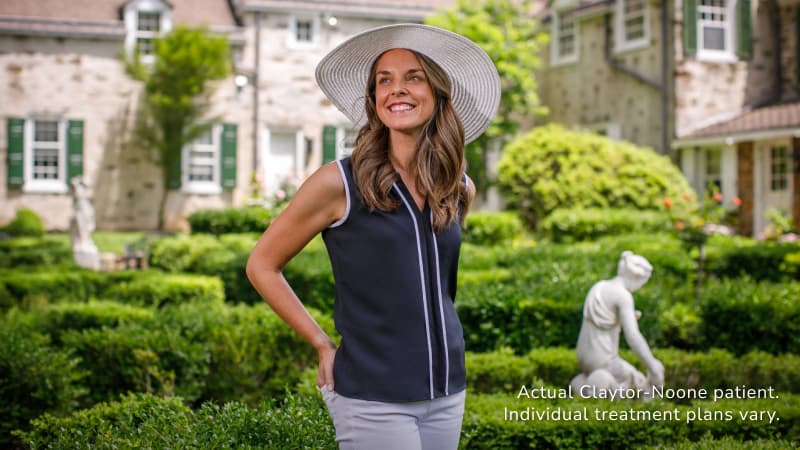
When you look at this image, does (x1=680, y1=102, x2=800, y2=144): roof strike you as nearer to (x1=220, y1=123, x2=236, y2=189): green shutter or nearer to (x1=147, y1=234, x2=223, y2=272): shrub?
(x1=220, y1=123, x2=236, y2=189): green shutter

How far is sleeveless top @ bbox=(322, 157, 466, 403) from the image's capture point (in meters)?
2.36

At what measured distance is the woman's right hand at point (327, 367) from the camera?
244cm

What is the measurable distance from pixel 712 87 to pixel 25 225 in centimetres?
1466

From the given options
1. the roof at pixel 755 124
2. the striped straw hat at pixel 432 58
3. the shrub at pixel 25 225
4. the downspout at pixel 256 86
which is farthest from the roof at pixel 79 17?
the striped straw hat at pixel 432 58

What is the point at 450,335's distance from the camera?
245 cm

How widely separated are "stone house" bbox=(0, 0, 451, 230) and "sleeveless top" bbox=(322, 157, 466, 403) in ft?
56.3

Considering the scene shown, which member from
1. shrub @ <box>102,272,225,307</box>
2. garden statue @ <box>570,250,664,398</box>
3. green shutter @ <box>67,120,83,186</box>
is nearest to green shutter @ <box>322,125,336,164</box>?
green shutter @ <box>67,120,83,186</box>

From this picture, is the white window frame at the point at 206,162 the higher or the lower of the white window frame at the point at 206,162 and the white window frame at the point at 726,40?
the lower

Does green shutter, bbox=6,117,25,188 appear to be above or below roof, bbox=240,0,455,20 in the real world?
below

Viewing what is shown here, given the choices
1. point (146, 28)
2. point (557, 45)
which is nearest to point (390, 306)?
point (146, 28)

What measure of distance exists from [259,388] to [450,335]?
3921 millimetres

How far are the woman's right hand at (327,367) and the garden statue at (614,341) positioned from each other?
278 cm

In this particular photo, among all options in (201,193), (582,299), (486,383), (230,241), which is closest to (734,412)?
(486,383)

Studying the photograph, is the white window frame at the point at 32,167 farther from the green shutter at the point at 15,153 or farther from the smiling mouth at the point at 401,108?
the smiling mouth at the point at 401,108
